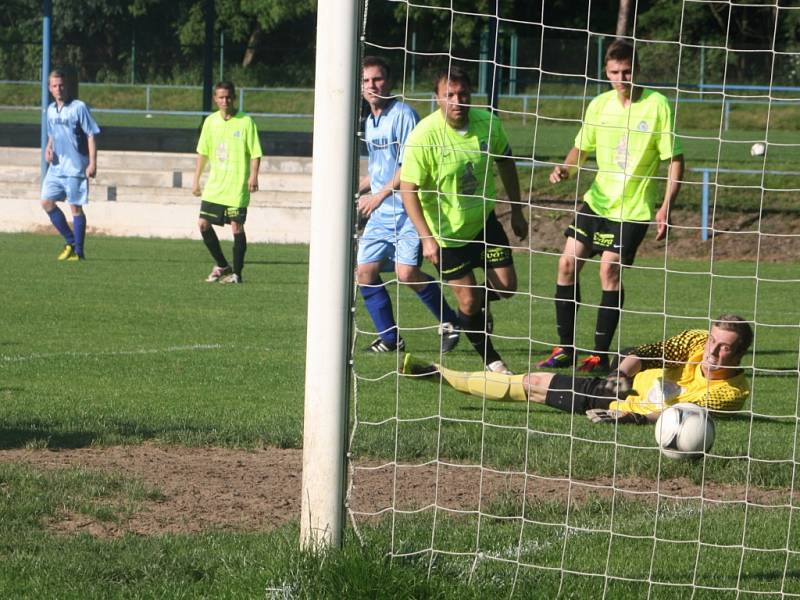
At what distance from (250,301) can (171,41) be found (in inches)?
929

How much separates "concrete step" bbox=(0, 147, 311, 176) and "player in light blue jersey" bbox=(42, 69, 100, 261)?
659 cm

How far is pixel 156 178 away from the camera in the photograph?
886 inches

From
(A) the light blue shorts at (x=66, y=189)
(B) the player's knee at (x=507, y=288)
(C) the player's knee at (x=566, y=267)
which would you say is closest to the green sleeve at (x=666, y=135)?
(C) the player's knee at (x=566, y=267)

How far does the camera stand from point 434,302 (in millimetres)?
9367

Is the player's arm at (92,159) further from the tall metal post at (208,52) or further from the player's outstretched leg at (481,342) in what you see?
the tall metal post at (208,52)

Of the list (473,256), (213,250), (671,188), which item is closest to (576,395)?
(671,188)

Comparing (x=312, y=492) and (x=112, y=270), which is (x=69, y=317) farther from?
(x=312, y=492)

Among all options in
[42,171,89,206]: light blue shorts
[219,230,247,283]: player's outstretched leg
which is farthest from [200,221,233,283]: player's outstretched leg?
[42,171,89,206]: light blue shorts

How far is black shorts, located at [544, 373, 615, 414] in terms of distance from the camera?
717cm

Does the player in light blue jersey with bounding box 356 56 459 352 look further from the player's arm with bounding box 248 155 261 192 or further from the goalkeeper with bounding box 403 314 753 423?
the player's arm with bounding box 248 155 261 192

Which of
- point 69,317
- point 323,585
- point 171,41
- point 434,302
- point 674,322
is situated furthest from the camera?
point 171,41

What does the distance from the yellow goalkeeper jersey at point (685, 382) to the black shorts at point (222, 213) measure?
24.7ft

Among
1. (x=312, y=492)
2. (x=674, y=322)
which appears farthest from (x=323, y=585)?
(x=674, y=322)

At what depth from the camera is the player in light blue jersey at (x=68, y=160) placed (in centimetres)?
1614
